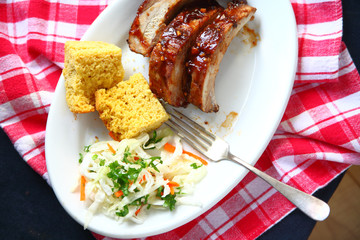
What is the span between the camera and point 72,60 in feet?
9.94

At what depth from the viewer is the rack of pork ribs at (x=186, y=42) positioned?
9.65 feet

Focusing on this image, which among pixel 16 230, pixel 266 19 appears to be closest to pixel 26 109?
pixel 16 230

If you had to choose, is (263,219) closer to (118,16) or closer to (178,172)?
(178,172)

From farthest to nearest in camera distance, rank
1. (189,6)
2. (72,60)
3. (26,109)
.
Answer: (26,109) → (189,6) → (72,60)

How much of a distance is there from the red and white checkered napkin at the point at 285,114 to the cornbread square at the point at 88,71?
2.04 ft

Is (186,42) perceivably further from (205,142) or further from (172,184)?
(172,184)

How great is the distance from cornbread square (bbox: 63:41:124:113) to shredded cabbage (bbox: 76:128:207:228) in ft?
1.58

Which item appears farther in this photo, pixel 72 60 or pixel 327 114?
pixel 327 114

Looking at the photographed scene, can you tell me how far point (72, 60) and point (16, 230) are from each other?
6.86 ft

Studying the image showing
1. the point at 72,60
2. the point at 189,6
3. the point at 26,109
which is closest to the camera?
the point at 72,60

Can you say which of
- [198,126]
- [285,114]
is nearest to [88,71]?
[198,126]

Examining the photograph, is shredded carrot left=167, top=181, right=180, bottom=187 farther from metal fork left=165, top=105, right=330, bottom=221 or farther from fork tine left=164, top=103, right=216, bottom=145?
fork tine left=164, top=103, right=216, bottom=145

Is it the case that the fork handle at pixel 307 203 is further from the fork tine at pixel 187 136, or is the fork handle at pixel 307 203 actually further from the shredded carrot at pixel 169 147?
the shredded carrot at pixel 169 147

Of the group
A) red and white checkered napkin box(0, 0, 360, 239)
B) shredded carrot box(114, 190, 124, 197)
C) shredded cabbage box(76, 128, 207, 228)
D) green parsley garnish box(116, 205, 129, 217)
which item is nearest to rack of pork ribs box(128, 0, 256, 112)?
shredded cabbage box(76, 128, 207, 228)
